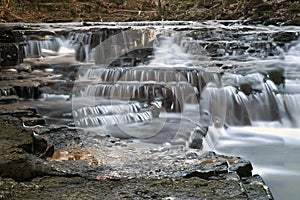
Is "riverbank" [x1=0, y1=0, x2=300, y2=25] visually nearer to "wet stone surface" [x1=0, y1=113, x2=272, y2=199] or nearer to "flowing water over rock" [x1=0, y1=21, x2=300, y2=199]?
"flowing water over rock" [x1=0, y1=21, x2=300, y2=199]

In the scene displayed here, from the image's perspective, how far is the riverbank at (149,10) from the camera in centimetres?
1573

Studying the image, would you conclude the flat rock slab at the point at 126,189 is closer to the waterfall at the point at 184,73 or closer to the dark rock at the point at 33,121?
the dark rock at the point at 33,121

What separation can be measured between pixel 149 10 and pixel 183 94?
2341 cm

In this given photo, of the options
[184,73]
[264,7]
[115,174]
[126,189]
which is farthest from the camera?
[264,7]

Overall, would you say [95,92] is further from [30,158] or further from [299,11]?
[299,11]

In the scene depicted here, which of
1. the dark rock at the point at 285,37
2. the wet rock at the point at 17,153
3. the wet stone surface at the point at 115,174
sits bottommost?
the wet stone surface at the point at 115,174

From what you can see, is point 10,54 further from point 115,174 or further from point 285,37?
point 115,174

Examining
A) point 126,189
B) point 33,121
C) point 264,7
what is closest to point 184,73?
point 33,121

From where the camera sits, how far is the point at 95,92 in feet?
23.7

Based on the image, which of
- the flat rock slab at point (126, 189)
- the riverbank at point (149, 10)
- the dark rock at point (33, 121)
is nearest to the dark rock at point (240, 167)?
the flat rock slab at point (126, 189)

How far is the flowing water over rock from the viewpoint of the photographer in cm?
505

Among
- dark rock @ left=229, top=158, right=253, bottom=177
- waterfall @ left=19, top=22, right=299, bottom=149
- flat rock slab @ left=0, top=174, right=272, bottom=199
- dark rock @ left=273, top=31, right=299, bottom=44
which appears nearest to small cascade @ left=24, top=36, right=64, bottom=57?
waterfall @ left=19, top=22, right=299, bottom=149

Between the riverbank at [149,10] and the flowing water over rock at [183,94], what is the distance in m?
4.60

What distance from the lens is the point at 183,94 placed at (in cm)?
682
